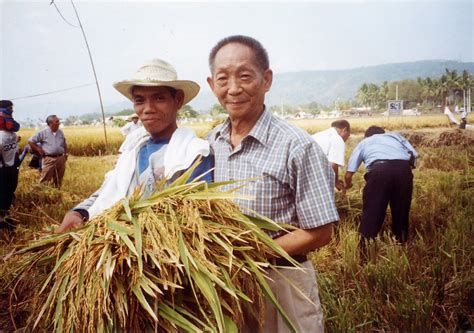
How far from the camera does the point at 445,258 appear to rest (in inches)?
96.9

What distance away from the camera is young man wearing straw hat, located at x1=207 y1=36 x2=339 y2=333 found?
1287 millimetres

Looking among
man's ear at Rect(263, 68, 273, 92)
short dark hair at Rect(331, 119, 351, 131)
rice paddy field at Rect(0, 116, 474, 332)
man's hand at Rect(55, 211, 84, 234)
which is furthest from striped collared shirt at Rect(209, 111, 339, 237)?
short dark hair at Rect(331, 119, 351, 131)

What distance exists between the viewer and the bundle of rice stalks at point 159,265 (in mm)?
1054

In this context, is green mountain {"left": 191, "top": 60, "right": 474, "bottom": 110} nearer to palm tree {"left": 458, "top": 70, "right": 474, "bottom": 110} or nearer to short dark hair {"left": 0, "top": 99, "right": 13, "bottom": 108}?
palm tree {"left": 458, "top": 70, "right": 474, "bottom": 110}

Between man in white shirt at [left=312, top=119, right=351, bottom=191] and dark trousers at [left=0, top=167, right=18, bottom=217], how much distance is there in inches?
86.0

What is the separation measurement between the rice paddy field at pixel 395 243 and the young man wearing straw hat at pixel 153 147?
0.90 metres

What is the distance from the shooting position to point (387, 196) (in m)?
2.79

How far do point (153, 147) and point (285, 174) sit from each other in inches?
24.8

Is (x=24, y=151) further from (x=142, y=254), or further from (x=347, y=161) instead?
(x=347, y=161)

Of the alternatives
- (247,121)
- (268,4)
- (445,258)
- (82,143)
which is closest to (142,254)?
(247,121)

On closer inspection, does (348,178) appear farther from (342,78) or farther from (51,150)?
(51,150)

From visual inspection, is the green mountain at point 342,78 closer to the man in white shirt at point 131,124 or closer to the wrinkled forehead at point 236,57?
the man in white shirt at point 131,124

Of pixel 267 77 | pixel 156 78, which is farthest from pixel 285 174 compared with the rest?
pixel 156 78

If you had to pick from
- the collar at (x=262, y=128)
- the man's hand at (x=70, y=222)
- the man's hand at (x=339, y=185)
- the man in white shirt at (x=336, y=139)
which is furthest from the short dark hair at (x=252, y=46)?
the man's hand at (x=339, y=185)
